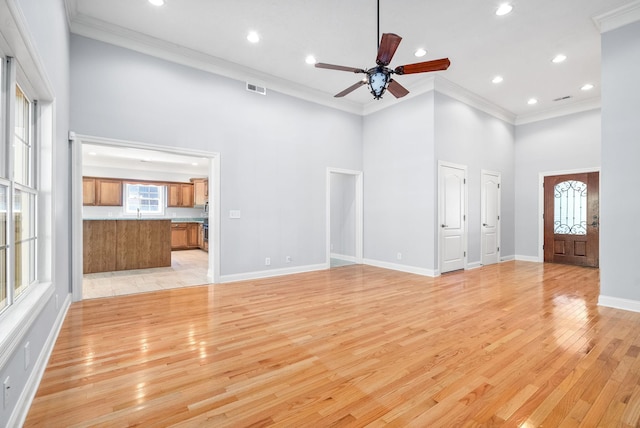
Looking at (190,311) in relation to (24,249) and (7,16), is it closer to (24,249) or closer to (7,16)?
(24,249)

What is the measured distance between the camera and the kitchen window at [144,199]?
9.81m

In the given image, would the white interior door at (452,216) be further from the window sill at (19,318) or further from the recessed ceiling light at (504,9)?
the window sill at (19,318)

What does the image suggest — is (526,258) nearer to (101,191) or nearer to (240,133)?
(240,133)

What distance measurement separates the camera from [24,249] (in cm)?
224

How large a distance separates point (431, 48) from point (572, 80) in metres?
3.16

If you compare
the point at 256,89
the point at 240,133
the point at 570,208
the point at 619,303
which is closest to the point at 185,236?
the point at 240,133

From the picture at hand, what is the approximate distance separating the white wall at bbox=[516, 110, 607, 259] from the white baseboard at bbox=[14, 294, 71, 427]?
893cm

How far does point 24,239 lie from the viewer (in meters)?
2.25

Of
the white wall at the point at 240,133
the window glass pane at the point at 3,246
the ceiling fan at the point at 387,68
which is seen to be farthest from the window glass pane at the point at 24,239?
the ceiling fan at the point at 387,68

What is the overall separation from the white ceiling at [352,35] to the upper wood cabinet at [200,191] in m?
5.47

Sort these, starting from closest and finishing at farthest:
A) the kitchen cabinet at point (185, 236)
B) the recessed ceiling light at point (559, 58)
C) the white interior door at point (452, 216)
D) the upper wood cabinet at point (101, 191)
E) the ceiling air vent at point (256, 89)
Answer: the recessed ceiling light at point (559, 58) → the ceiling air vent at point (256, 89) → the white interior door at point (452, 216) → the upper wood cabinet at point (101, 191) → the kitchen cabinet at point (185, 236)

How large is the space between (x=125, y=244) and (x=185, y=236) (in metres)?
3.98

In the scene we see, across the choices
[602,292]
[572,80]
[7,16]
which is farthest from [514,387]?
[572,80]

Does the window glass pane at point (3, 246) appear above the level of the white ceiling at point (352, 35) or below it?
below
